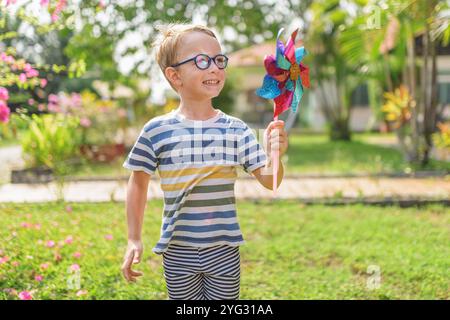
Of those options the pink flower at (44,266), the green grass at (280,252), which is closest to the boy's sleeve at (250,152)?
the green grass at (280,252)

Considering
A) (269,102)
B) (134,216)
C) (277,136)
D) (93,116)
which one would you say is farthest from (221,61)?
(269,102)

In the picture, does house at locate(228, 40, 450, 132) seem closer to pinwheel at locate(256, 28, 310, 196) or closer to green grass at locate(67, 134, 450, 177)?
green grass at locate(67, 134, 450, 177)

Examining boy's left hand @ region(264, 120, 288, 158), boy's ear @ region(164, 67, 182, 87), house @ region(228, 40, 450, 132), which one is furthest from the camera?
house @ region(228, 40, 450, 132)

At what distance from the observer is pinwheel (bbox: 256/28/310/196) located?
2074 millimetres

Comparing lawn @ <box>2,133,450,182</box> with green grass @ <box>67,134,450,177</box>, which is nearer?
lawn @ <box>2,133,450,182</box>

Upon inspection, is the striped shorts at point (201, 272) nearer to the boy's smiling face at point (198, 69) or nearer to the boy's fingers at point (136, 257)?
the boy's fingers at point (136, 257)

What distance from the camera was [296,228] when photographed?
561 cm

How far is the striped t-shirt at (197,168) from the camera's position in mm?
2143

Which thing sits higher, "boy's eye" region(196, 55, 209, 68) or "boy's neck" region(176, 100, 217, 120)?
"boy's eye" region(196, 55, 209, 68)

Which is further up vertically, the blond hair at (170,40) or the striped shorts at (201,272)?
the blond hair at (170,40)

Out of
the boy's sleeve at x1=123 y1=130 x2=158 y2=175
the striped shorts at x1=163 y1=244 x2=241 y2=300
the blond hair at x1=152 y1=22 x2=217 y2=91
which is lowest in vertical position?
the striped shorts at x1=163 y1=244 x2=241 y2=300

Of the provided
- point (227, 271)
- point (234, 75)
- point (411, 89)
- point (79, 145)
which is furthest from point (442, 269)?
point (234, 75)

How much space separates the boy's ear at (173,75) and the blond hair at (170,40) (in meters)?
0.02

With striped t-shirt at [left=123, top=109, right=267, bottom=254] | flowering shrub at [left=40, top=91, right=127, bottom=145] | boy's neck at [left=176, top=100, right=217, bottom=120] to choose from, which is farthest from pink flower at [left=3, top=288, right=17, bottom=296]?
flowering shrub at [left=40, top=91, right=127, bottom=145]
